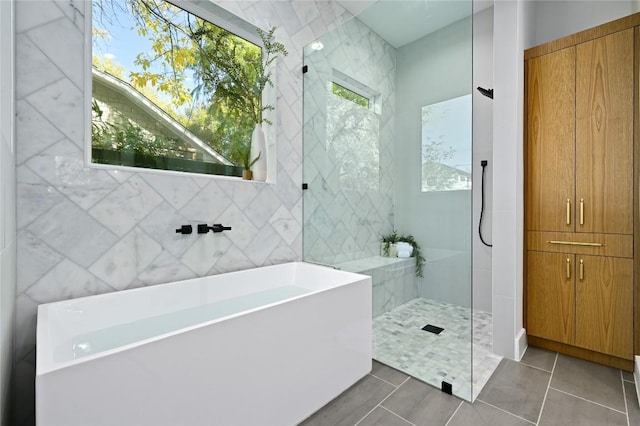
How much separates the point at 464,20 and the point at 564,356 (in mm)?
2532

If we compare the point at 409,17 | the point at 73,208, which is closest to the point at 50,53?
the point at 73,208

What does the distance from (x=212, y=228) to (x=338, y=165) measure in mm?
1163

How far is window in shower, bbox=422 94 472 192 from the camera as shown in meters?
1.90

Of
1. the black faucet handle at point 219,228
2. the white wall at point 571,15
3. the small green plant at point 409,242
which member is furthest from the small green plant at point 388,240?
the white wall at point 571,15

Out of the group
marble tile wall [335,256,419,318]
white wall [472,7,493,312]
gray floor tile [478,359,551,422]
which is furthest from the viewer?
white wall [472,7,493,312]

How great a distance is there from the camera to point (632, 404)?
1.67m

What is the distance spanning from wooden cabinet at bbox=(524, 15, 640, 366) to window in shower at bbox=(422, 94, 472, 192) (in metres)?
0.91

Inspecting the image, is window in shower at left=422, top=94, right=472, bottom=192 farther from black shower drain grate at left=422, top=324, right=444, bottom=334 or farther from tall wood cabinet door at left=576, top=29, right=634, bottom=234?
tall wood cabinet door at left=576, top=29, right=634, bottom=234

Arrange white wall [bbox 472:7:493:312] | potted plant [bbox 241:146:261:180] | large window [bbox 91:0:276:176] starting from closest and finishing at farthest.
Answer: large window [bbox 91:0:276:176], potted plant [bbox 241:146:261:180], white wall [bbox 472:7:493:312]

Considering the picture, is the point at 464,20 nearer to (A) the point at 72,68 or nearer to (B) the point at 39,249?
(A) the point at 72,68

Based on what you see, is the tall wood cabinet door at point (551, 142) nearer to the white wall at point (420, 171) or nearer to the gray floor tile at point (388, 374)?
the white wall at point (420, 171)

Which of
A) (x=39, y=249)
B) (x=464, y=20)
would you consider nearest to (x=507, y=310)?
(x=464, y=20)

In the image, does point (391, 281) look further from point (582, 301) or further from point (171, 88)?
point (171, 88)

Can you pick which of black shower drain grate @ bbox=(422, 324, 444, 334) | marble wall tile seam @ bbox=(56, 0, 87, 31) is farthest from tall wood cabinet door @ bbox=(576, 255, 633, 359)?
marble wall tile seam @ bbox=(56, 0, 87, 31)
